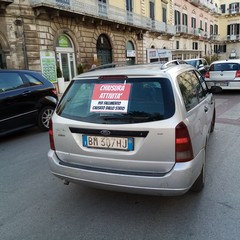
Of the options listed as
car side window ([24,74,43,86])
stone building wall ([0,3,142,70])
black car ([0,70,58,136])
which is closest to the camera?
black car ([0,70,58,136])

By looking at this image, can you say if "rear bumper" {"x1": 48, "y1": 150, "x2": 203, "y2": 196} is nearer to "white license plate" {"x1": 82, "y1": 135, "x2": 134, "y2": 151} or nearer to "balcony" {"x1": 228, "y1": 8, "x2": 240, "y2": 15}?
"white license plate" {"x1": 82, "y1": 135, "x2": 134, "y2": 151}

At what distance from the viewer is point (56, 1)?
14.6 meters

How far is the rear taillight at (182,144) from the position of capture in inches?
93.7

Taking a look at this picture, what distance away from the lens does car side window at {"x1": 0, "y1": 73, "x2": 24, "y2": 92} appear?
5797 mm

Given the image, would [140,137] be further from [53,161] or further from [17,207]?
[17,207]

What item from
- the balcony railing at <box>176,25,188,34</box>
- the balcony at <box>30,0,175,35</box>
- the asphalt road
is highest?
the balcony railing at <box>176,25,188,34</box>

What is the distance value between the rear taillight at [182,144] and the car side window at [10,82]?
15.4ft

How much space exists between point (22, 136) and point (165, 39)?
26400 millimetres

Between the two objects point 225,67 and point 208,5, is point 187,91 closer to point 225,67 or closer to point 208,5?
point 225,67

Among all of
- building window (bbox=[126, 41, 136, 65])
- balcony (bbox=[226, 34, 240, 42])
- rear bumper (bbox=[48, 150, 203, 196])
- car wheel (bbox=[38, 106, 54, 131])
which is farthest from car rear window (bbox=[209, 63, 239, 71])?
balcony (bbox=[226, 34, 240, 42])

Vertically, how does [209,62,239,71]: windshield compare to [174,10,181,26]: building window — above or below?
below

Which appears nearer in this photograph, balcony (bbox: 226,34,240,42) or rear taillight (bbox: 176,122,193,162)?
rear taillight (bbox: 176,122,193,162)

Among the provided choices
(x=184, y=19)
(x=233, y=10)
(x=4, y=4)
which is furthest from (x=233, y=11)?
(x=4, y=4)

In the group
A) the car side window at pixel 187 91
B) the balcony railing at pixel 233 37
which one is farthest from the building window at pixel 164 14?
the car side window at pixel 187 91
